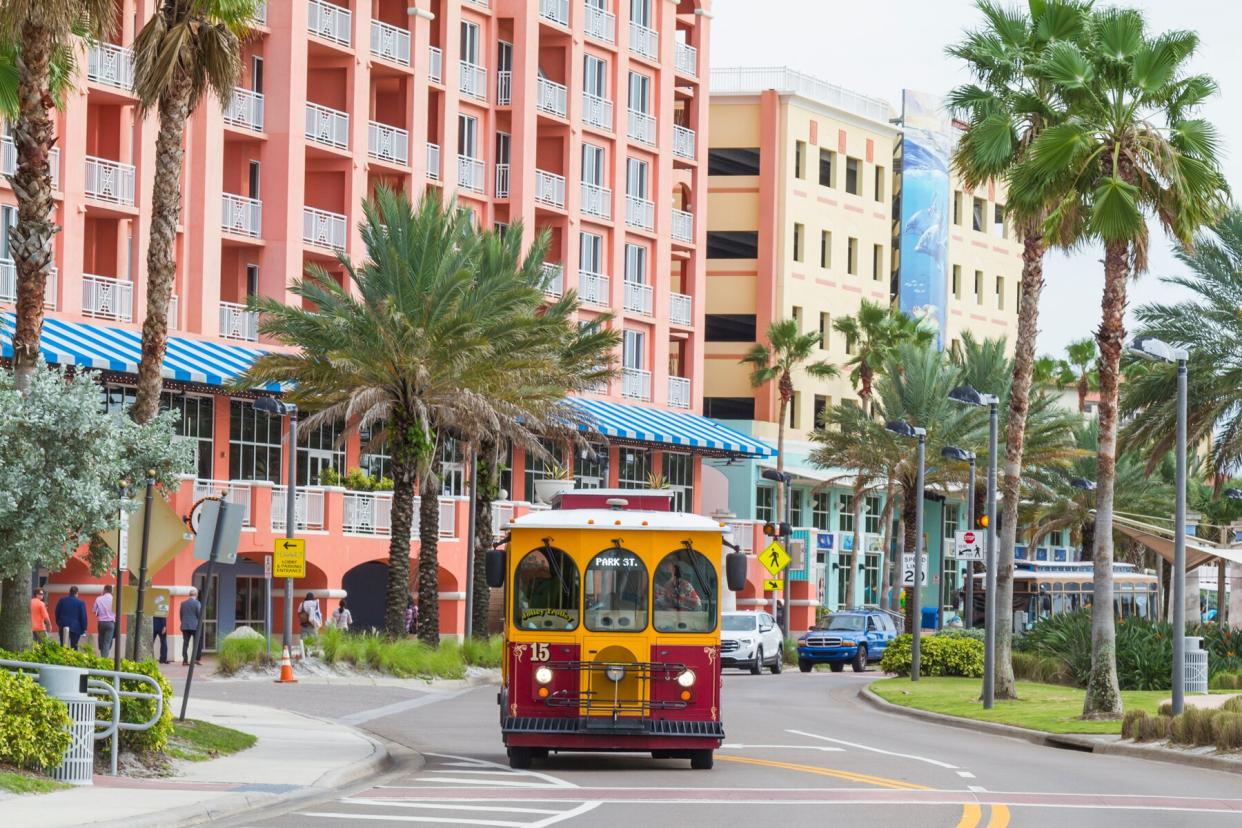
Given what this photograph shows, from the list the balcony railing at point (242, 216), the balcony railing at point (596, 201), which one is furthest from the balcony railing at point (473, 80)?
the balcony railing at point (242, 216)

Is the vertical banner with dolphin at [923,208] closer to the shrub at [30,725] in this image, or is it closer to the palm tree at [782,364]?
the palm tree at [782,364]

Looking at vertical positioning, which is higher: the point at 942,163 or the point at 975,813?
the point at 942,163

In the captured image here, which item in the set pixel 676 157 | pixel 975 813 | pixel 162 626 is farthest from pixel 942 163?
pixel 975 813

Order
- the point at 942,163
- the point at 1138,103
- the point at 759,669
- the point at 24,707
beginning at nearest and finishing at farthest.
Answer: the point at 24,707
the point at 1138,103
the point at 759,669
the point at 942,163

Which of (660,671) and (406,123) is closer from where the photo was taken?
(660,671)

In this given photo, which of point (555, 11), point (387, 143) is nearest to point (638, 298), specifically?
point (555, 11)

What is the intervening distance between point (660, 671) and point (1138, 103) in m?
14.8

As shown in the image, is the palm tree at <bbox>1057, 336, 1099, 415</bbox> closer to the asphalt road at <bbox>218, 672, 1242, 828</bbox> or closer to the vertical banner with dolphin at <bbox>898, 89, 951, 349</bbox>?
the vertical banner with dolphin at <bbox>898, 89, 951, 349</bbox>

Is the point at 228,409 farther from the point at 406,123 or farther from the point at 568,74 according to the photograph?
the point at 568,74

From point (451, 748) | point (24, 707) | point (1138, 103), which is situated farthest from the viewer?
point (1138, 103)

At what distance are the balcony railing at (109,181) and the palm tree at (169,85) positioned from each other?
90.6 feet

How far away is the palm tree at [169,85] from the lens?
80.8 feet

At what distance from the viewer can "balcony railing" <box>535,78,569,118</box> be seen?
69.1 metres

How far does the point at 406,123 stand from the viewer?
207ft
